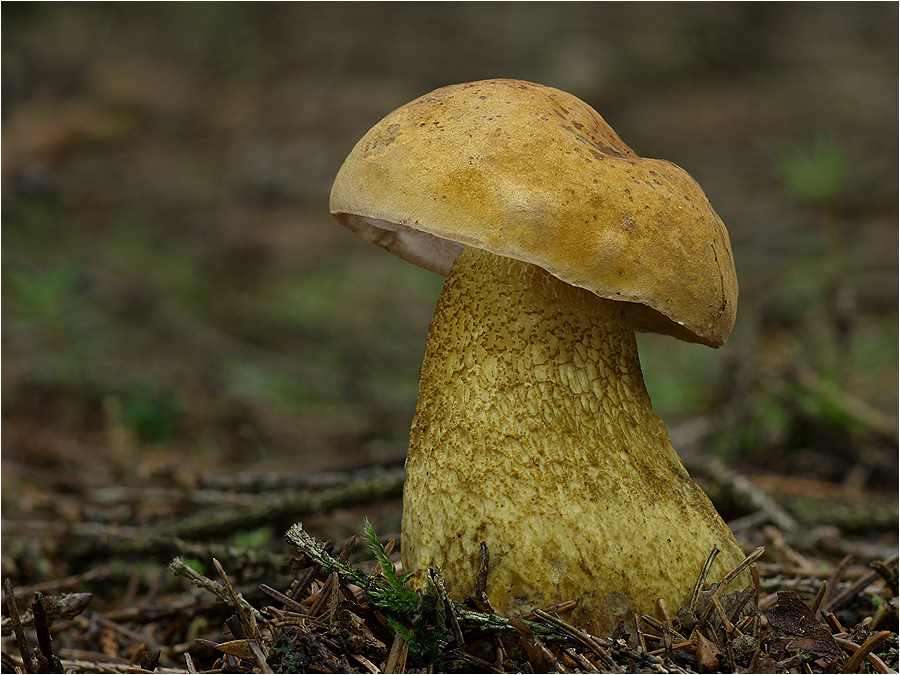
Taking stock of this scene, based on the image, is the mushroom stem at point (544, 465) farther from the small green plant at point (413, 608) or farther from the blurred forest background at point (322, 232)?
the blurred forest background at point (322, 232)

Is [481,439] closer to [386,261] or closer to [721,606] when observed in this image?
[721,606]

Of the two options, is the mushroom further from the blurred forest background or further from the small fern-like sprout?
the blurred forest background

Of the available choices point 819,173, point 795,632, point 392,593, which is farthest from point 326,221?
point 795,632

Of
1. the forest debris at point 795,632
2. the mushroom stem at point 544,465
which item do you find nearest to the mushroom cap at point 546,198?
the mushroom stem at point 544,465

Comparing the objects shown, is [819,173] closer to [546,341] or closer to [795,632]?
[546,341]

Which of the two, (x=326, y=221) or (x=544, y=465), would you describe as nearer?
(x=544, y=465)

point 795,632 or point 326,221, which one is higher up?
point 326,221
